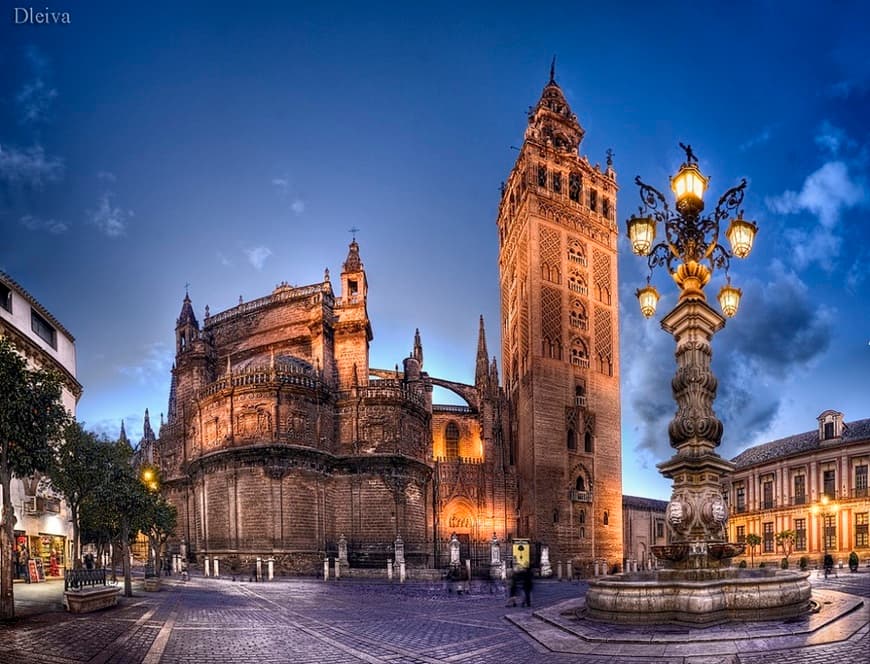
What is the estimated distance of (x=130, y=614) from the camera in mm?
18125

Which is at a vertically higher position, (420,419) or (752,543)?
(420,419)

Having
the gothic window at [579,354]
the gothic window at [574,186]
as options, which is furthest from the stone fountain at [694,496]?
the gothic window at [574,186]

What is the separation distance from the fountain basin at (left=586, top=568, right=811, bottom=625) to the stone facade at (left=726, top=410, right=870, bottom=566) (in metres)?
38.2

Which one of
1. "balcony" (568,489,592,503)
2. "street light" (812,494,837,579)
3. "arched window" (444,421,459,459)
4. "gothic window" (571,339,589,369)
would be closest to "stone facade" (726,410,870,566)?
"street light" (812,494,837,579)

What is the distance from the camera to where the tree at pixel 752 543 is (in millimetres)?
51469

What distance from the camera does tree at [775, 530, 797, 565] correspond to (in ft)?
164

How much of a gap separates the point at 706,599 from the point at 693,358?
469 cm

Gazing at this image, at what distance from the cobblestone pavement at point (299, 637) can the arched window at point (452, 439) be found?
36.7 m

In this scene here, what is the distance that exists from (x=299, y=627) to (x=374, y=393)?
32.6 m

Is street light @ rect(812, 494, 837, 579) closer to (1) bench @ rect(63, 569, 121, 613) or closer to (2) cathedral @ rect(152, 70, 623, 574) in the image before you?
(2) cathedral @ rect(152, 70, 623, 574)

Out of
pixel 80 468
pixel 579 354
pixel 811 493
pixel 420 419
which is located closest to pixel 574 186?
pixel 579 354

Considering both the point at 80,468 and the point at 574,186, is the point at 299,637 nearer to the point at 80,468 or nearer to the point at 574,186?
the point at 80,468

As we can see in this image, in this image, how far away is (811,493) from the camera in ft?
167

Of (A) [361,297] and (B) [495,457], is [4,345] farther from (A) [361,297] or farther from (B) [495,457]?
(B) [495,457]
